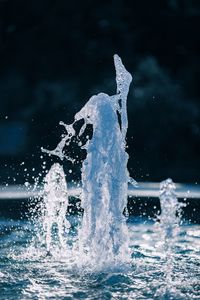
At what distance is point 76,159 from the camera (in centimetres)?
3631

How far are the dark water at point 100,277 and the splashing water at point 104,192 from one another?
0.37 m

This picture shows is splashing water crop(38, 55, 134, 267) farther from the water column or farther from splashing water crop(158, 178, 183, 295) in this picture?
splashing water crop(158, 178, 183, 295)

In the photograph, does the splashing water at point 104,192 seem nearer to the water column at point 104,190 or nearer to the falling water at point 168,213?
Answer: the water column at point 104,190

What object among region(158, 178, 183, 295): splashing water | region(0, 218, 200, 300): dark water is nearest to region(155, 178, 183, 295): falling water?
region(158, 178, 183, 295): splashing water

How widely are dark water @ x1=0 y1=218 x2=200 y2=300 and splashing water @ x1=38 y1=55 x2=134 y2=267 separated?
37 cm

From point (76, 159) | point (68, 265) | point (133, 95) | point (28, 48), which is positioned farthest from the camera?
point (28, 48)

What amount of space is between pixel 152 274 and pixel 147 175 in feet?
63.3

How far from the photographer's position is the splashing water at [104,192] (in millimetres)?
7867

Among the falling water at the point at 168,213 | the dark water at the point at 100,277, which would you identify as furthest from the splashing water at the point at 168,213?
the dark water at the point at 100,277

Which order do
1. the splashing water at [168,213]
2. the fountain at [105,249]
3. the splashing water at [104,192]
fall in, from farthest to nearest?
the splashing water at [104,192] < the fountain at [105,249] < the splashing water at [168,213]

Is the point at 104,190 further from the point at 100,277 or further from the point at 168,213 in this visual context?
the point at 168,213

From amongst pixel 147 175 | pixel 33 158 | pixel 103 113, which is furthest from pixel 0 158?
pixel 103 113

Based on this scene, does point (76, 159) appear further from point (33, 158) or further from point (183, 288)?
point (183, 288)

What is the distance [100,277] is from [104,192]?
1.42 metres
